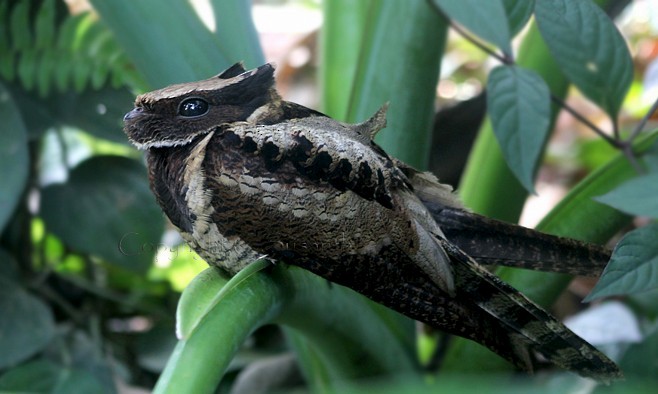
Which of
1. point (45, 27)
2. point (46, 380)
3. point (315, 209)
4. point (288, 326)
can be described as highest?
point (45, 27)

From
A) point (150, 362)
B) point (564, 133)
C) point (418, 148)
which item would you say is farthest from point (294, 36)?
point (418, 148)

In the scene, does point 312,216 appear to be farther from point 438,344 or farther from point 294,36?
point 294,36

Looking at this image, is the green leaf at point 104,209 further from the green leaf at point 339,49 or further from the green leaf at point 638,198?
the green leaf at point 638,198

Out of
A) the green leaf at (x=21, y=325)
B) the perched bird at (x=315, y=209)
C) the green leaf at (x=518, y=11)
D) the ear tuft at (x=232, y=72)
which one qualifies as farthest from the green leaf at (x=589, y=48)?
the green leaf at (x=21, y=325)

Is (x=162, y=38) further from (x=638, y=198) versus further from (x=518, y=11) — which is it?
(x=638, y=198)

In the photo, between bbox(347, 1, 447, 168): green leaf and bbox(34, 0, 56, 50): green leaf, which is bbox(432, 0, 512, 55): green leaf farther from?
bbox(34, 0, 56, 50): green leaf

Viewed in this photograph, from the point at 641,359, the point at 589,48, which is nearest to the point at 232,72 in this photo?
the point at 589,48

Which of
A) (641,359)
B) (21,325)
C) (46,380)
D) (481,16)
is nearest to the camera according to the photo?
(481,16)

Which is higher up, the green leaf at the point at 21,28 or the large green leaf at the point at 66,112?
the green leaf at the point at 21,28
